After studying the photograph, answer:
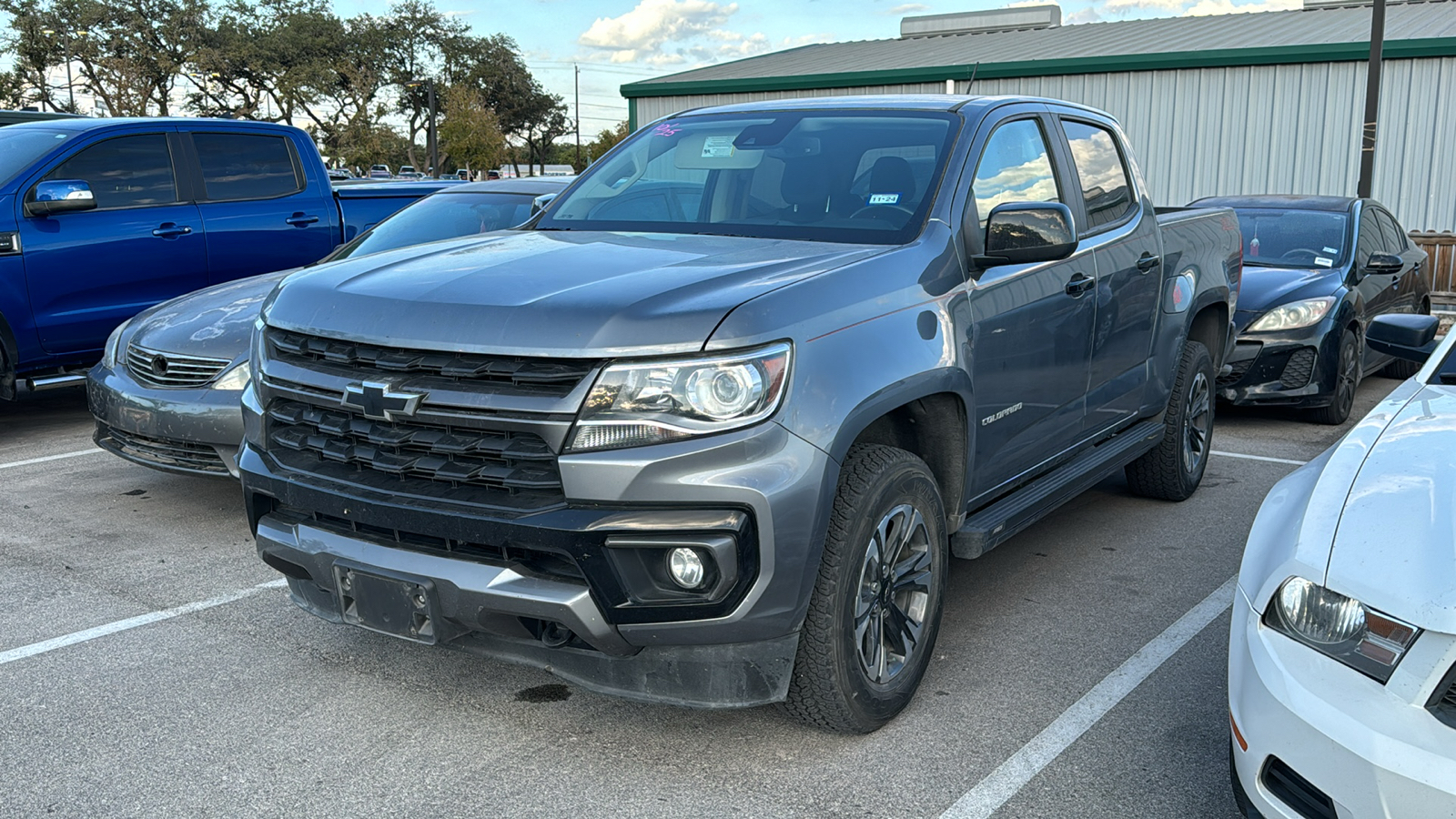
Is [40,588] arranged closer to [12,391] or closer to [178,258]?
[12,391]

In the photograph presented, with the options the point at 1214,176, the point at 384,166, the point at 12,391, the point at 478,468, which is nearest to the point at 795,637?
the point at 478,468

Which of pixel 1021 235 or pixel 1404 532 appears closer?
pixel 1404 532

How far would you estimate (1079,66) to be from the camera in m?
22.1

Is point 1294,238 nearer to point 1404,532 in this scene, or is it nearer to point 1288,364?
point 1288,364

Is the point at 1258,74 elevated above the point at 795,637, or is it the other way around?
the point at 1258,74

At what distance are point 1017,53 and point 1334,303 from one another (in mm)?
17603

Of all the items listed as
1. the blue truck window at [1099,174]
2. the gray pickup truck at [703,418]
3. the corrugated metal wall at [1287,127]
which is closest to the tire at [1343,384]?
the blue truck window at [1099,174]

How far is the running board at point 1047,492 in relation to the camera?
3.93 m

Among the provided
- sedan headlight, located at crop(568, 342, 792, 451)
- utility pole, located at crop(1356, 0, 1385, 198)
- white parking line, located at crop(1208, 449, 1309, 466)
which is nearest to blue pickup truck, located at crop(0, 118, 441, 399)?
sedan headlight, located at crop(568, 342, 792, 451)

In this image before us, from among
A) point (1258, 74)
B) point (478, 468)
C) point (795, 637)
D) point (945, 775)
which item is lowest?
point (945, 775)

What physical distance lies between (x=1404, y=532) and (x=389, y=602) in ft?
7.69

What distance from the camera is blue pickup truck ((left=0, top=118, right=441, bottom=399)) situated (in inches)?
285

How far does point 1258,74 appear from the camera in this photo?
20484 mm

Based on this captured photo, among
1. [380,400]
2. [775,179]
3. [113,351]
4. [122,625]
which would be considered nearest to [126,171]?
[113,351]
